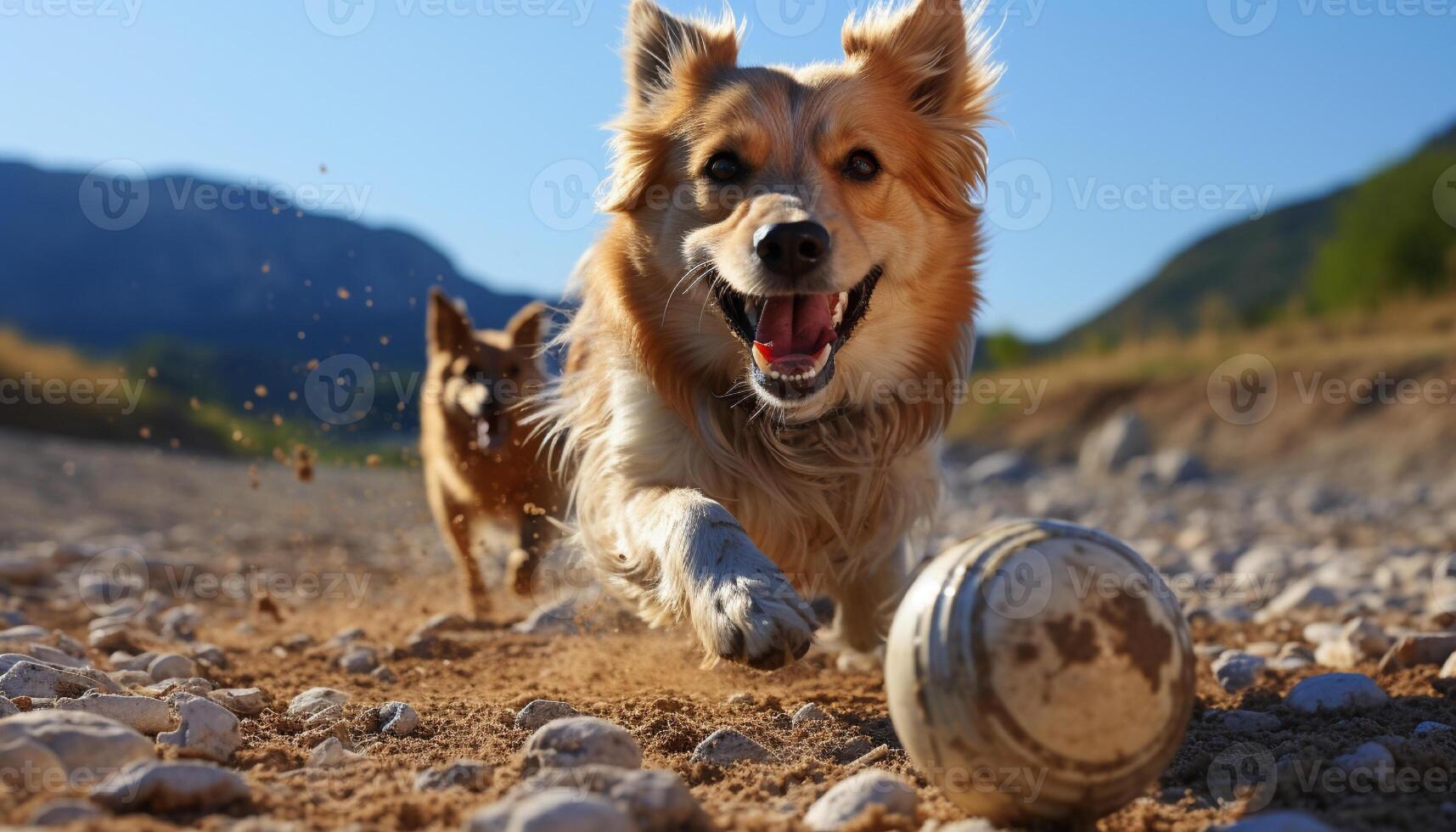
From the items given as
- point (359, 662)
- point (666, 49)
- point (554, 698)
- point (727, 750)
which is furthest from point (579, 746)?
point (666, 49)

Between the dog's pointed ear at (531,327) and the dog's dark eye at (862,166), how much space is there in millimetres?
2864

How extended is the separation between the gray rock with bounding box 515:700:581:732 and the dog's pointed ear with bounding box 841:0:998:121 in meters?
2.70

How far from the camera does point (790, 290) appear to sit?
3.59 m

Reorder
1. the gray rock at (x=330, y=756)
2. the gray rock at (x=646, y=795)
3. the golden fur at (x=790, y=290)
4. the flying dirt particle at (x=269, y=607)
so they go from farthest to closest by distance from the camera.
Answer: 1. the flying dirt particle at (x=269, y=607)
2. the golden fur at (x=790, y=290)
3. the gray rock at (x=330, y=756)
4. the gray rock at (x=646, y=795)

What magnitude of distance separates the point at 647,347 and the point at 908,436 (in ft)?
3.53

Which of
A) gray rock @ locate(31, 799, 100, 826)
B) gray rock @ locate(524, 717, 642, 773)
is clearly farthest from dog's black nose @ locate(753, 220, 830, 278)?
gray rock @ locate(31, 799, 100, 826)

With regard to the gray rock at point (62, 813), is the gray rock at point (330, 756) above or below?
below

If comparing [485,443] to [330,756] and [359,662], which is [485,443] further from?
[330,756]

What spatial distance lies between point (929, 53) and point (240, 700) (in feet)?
11.4

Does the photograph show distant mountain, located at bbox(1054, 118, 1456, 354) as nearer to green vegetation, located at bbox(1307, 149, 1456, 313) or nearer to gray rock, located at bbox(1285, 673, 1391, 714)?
green vegetation, located at bbox(1307, 149, 1456, 313)

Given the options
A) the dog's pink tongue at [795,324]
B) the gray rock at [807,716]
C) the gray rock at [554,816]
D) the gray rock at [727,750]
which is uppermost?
the dog's pink tongue at [795,324]

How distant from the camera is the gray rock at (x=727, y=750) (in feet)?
8.97

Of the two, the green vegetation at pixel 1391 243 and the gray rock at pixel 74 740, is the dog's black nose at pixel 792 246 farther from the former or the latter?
the green vegetation at pixel 1391 243

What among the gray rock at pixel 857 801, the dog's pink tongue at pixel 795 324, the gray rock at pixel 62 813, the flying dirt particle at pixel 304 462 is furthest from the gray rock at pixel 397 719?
the flying dirt particle at pixel 304 462
